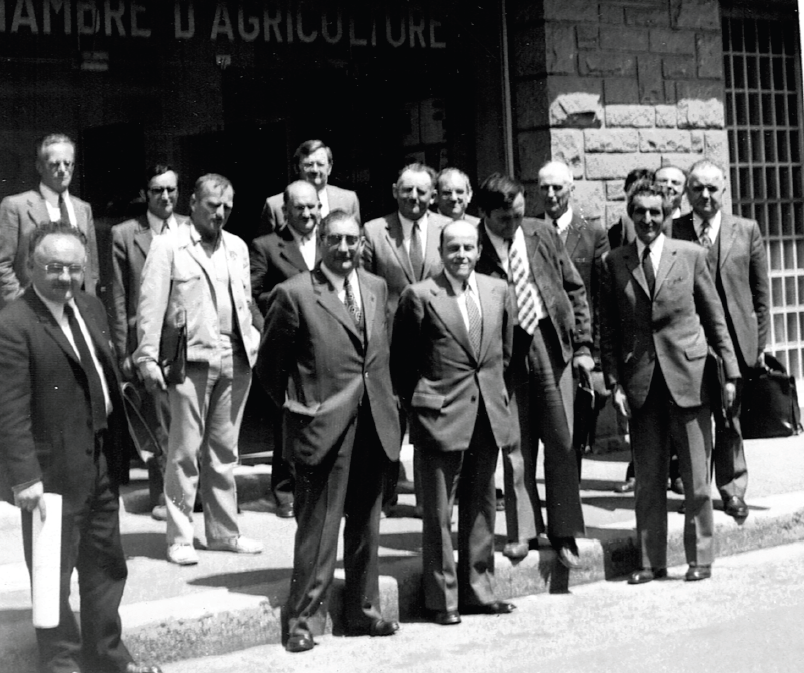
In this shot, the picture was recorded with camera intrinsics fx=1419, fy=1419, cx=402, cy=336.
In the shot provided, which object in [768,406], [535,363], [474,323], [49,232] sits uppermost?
[49,232]

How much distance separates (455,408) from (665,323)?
4.73 feet

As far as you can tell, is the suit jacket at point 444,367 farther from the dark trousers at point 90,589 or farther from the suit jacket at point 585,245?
the suit jacket at point 585,245

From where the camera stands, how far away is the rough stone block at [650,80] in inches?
435

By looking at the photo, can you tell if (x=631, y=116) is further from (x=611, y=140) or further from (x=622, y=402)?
(x=622, y=402)

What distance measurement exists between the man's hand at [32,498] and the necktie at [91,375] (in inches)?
13.2

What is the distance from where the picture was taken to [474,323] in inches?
259

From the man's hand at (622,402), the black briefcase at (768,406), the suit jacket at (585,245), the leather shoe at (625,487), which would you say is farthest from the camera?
the leather shoe at (625,487)

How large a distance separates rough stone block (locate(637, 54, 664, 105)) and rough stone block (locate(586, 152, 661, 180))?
461 mm

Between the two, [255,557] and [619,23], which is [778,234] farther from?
[255,557]

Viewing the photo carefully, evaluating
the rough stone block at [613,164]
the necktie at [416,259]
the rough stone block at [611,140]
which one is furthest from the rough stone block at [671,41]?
the necktie at [416,259]

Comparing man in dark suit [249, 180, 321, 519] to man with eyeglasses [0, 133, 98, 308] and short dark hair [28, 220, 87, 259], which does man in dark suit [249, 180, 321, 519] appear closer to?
man with eyeglasses [0, 133, 98, 308]

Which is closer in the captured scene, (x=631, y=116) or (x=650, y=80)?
(x=631, y=116)

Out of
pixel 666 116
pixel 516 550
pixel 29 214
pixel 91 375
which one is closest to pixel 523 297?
pixel 516 550

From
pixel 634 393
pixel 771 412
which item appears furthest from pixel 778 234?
pixel 634 393
